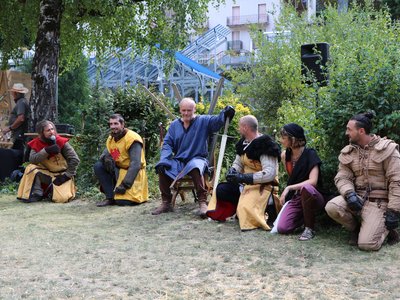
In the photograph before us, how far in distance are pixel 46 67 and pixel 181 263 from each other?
7.01m

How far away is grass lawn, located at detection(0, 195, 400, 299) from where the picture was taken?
12.9ft

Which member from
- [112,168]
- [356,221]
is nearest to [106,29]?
[112,168]

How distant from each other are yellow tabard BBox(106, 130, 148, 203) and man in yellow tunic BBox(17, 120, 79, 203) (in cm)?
95

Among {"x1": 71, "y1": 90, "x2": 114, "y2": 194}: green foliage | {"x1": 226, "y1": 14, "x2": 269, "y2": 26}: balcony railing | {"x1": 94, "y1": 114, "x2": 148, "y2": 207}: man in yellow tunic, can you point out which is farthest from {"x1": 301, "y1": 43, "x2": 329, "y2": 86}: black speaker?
{"x1": 226, "y1": 14, "x2": 269, "y2": 26}: balcony railing

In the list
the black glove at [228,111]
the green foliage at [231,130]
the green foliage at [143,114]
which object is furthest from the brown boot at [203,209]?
the green foliage at [143,114]

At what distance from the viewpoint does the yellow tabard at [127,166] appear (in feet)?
26.5

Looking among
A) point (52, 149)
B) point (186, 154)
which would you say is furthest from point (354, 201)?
point (52, 149)

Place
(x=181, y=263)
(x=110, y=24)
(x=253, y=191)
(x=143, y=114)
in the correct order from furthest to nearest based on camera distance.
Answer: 1. (x=110, y=24)
2. (x=143, y=114)
3. (x=253, y=191)
4. (x=181, y=263)

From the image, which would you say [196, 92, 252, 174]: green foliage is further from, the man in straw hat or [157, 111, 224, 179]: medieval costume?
the man in straw hat

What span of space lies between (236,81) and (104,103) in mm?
Result: 6062

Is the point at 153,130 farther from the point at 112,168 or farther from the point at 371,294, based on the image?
the point at 371,294

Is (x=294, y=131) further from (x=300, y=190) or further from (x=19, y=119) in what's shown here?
(x=19, y=119)

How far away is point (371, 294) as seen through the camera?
3844 millimetres

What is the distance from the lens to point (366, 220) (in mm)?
5199
